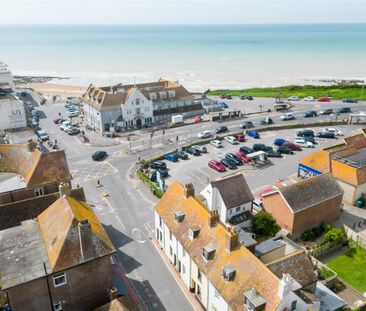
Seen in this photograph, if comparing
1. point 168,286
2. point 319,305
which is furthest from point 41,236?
point 319,305

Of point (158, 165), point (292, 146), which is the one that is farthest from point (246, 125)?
point (158, 165)

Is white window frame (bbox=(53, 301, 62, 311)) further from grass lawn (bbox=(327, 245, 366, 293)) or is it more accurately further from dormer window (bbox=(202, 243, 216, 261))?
grass lawn (bbox=(327, 245, 366, 293))

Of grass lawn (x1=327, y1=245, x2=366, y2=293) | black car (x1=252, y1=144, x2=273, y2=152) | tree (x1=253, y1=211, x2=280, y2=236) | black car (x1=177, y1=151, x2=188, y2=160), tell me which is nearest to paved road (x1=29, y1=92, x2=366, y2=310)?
black car (x1=177, y1=151, x2=188, y2=160)

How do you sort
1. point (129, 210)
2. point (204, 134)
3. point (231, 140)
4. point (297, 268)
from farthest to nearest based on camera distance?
point (204, 134) < point (231, 140) < point (129, 210) < point (297, 268)

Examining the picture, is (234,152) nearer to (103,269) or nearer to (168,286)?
(168,286)

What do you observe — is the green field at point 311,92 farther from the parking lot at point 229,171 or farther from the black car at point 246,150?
the black car at point 246,150

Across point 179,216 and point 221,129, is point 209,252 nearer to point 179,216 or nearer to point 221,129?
point 179,216
